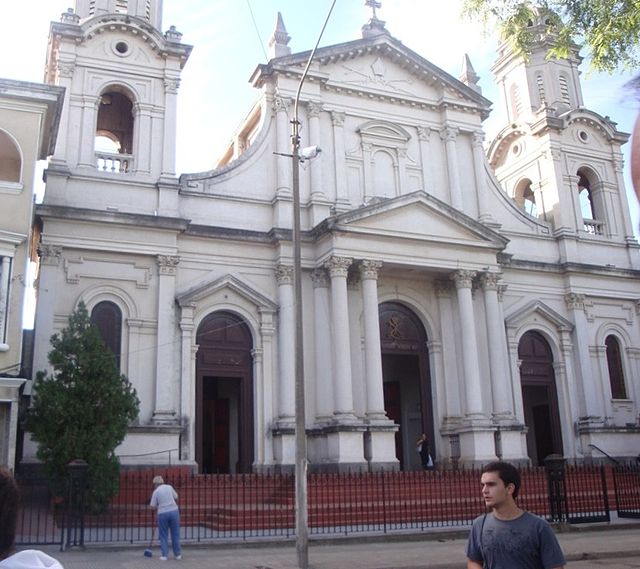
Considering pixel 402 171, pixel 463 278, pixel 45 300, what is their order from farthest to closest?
pixel 402 171 < pixel 463 278 < pixel 45 300

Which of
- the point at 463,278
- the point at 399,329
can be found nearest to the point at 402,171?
the point at 463,278

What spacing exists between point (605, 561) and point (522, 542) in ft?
33.5

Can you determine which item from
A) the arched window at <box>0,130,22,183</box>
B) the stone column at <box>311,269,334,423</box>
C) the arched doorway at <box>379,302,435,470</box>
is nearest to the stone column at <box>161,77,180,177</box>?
the arched window at <box>0,130,22,183</box>

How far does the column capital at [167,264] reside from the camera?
23.5 m

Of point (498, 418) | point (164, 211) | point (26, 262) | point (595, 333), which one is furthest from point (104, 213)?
point (595, 333)

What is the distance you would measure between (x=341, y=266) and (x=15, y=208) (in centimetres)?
988

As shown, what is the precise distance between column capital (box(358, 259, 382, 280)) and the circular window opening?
10.5 m

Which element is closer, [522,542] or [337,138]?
[522,542]

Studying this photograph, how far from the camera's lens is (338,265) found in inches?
949

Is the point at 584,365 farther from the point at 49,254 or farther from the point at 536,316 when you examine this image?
the point at 49,254

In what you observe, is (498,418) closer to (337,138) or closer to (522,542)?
(337,138)

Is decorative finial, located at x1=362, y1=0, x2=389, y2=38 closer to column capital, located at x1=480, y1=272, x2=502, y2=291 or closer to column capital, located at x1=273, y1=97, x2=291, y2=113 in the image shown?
column capital, located at x1=273, y1=97, x2=291, y2=113

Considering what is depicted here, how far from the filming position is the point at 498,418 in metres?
25.5

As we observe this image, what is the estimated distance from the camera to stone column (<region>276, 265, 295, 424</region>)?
77.9 feet
